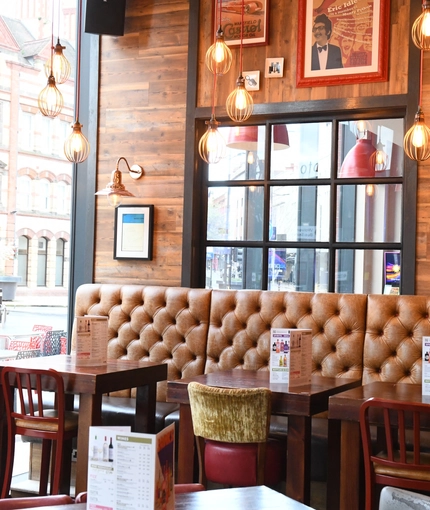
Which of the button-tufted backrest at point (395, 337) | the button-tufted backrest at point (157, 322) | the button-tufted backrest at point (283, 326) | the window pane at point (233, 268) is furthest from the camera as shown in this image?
the window pane at point (233, 268)

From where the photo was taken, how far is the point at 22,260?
5.68 m

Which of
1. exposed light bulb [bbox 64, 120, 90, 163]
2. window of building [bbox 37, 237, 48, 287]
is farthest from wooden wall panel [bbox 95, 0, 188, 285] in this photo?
exposed light bulb [bbox 64, 120, 90, 163]

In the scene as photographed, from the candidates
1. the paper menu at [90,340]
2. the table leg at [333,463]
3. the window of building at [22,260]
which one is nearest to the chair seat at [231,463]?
the table leg at [333,463]

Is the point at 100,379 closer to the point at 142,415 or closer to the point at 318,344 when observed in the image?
the point at 142,415

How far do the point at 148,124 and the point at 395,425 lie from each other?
310 cm

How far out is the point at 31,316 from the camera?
5785mm

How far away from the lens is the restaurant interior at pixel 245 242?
151 inches

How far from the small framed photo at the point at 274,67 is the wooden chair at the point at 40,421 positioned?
253cm

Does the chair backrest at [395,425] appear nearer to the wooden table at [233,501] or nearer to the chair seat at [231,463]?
the chair seat at [231,463]

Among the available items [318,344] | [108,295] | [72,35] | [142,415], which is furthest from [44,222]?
[318,344]

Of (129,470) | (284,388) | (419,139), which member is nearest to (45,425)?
(284,388)

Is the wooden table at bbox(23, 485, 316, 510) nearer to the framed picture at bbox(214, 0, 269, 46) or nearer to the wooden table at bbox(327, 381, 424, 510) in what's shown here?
the wooden table at bbox(327, 381, 424, 510)

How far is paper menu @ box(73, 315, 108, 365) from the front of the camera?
167 inches

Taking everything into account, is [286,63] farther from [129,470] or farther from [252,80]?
[129,470]
